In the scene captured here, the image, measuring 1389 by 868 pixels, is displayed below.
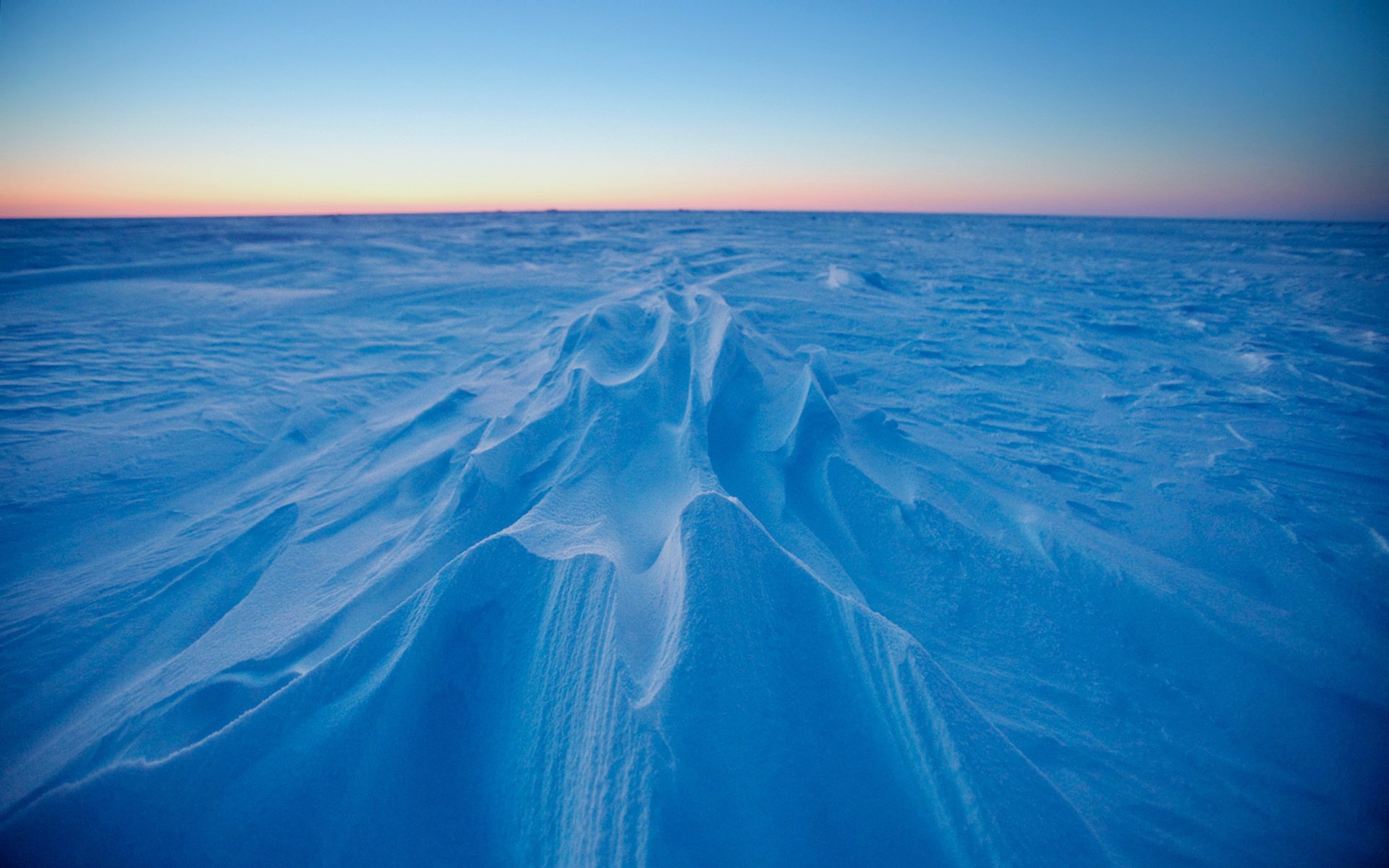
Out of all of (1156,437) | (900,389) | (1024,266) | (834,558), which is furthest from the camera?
(1024,266)

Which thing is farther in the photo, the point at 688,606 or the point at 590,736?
the point at 688,606

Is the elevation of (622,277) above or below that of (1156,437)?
above

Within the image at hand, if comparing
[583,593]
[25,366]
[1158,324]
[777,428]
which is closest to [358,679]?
[583,593]

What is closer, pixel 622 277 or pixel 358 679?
pixel 358 679

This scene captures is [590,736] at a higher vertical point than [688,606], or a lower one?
lower

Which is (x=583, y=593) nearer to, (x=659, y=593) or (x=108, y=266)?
(x=659, y=593)

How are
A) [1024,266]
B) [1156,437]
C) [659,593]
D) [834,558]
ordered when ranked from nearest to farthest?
[659,593]
[834,558]
[1156,437]
[1024,266]

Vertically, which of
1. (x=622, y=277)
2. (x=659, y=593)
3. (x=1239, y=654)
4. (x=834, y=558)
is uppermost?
(x=622, y=277)
